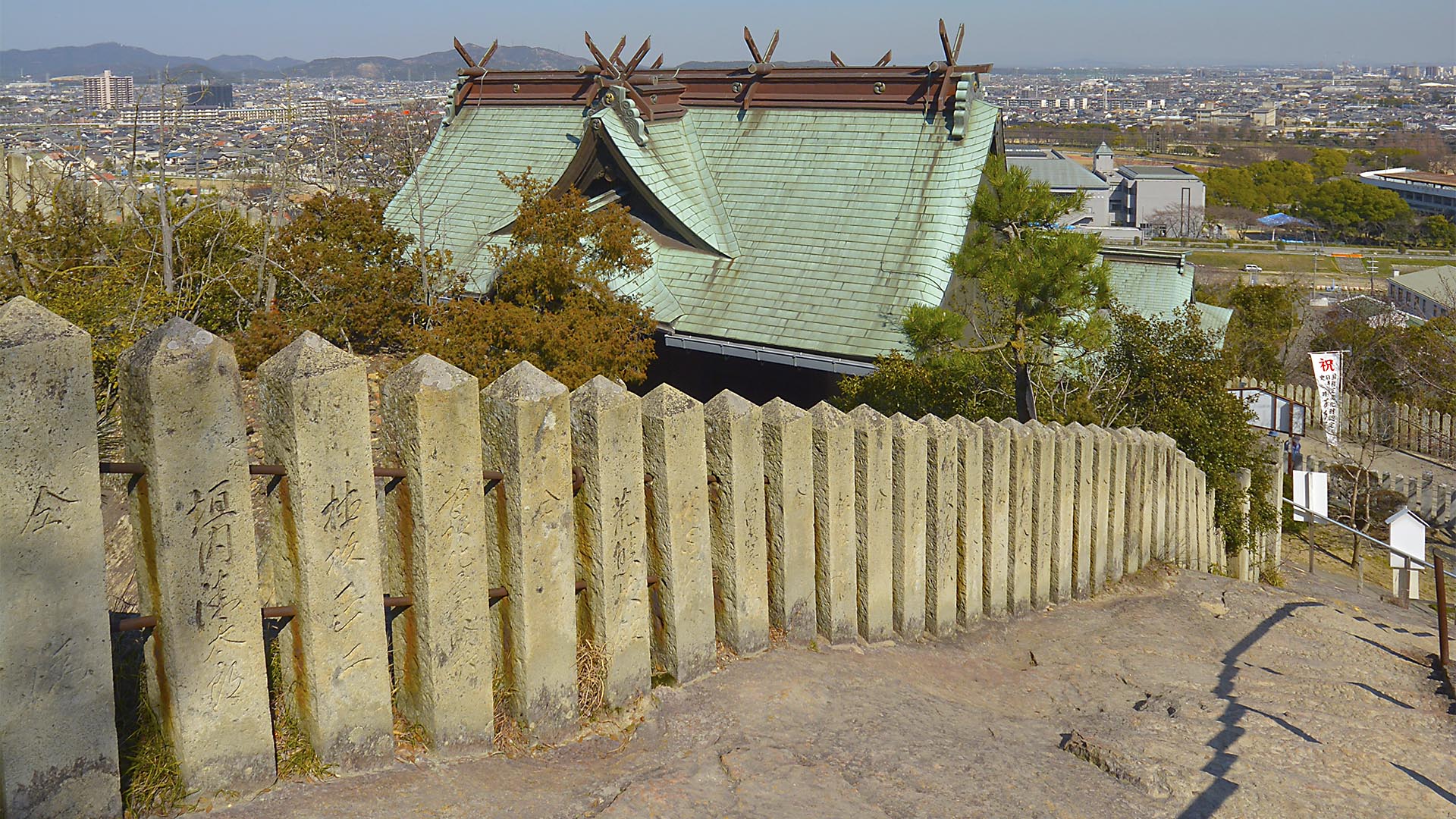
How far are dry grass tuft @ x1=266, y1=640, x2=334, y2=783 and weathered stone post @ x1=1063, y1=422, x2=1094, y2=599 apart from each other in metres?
6.85

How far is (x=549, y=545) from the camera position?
507 centimetres

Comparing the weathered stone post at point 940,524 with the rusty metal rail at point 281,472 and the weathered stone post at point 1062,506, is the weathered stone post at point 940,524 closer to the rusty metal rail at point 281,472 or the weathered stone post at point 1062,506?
the weathered stone post at point 1062,506

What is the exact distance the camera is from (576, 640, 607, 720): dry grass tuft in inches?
214

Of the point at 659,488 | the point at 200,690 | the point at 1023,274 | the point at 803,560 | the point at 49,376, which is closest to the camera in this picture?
the point at 49,376

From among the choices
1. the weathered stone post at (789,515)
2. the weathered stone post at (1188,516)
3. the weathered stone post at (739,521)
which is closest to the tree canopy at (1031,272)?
the weathered stone post at (1188,516)

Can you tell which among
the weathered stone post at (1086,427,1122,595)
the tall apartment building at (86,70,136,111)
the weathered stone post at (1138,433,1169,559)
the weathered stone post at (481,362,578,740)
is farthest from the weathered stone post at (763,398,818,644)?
the tall apartment building at (86,70,136,111)

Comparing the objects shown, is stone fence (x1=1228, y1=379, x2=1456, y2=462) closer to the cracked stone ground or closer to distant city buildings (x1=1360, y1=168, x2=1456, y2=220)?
the cracked stone ground

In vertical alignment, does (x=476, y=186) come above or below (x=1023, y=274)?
above

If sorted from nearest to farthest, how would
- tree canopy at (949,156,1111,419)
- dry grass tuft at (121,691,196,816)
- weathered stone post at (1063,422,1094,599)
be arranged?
dry grass tuft at (121,691,196,816) < weathered stone post at (1063,422,1094,599) < tree canopy at (949,156,1111,419)

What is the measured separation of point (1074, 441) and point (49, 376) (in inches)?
313

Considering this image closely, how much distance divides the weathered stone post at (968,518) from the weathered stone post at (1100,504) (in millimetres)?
2218

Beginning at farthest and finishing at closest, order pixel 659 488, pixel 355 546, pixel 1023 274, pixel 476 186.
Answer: pixel 476 186
pixel 1023 274
pixel 659 488
pixel 355 546

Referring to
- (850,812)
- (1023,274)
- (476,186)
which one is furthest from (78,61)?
(850,812)

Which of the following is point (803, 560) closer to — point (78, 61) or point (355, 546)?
point (355, 546)
